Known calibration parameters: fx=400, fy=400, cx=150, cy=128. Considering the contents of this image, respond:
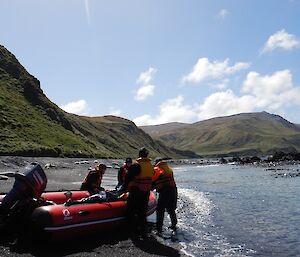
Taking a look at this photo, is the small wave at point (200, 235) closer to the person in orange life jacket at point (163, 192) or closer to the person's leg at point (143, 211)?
the person in orange life jacket at point (163, 192)

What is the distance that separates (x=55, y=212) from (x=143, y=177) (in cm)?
356

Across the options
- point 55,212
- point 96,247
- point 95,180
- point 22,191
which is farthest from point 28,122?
point 96,247

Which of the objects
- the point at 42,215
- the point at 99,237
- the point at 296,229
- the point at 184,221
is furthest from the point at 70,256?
the point at 296,229

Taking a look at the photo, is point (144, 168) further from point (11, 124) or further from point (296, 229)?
point (11, 124)

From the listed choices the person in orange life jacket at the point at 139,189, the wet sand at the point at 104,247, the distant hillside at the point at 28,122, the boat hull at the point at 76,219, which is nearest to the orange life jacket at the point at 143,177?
the person in orange life jacket at the point at 139,189

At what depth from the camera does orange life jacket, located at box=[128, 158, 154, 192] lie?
46.8 ft

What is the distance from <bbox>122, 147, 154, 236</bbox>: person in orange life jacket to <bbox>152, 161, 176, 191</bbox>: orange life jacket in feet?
2.54

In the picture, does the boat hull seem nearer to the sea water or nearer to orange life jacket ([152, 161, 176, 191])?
orange life jacket ([152, 161, 176, 191])

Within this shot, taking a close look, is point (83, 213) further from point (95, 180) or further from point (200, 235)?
point (200, 235)

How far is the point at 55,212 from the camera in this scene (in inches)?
472

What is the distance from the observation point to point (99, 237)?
44.2 ft

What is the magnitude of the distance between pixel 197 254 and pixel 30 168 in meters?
5.95

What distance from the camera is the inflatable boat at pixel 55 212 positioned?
11.8m

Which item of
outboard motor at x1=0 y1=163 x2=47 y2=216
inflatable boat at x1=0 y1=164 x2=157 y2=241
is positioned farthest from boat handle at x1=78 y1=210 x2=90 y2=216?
outboard motor at x1=0 y1=163 x2=47 y2=216
